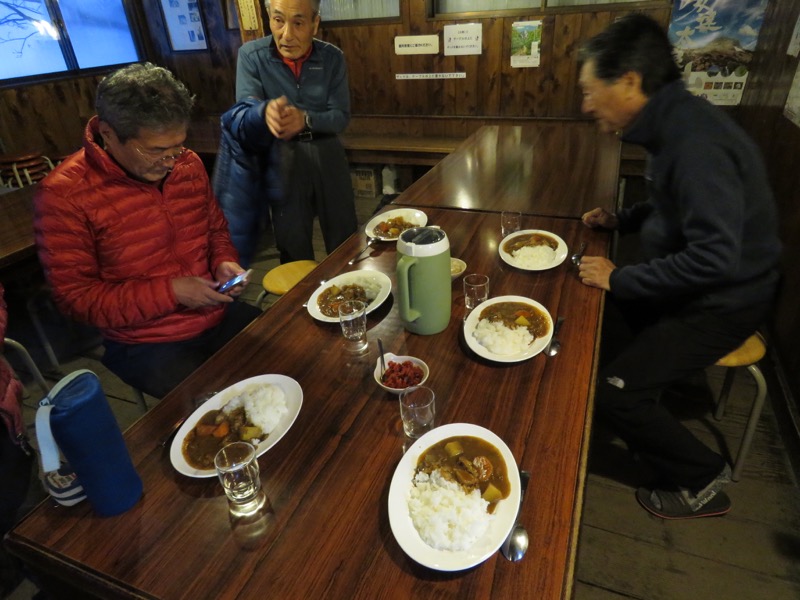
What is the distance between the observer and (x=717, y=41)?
144 inches

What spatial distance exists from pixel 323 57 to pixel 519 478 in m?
2.42

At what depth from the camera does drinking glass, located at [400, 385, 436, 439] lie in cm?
103

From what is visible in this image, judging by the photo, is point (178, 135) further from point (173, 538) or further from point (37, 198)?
point (173, 538)

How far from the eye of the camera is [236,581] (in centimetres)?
79

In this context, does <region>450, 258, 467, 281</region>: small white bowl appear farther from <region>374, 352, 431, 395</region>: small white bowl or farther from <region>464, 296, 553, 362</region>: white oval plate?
<region>374, 352, 431, 395</region>: small white bowl

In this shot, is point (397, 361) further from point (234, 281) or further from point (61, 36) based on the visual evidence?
point (61, 36)

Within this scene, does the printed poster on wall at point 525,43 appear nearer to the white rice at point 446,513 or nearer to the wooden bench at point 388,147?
the wooden bench at point 388,147

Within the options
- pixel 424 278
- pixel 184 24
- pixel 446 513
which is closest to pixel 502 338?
pixel 424 278

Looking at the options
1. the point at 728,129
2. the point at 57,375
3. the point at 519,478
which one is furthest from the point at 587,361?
the point at 57,375

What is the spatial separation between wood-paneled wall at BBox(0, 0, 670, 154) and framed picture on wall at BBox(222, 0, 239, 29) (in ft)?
0.16

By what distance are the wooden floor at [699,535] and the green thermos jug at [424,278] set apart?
786 mm

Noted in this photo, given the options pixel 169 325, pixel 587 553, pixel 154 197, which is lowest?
pixel 587 553

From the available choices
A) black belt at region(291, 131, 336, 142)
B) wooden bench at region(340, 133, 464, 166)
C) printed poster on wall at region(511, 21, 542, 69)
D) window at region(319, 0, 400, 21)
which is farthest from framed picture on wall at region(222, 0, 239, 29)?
black belt at region(291, 131, 336, 142)

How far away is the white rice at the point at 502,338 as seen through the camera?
48.4 inches
